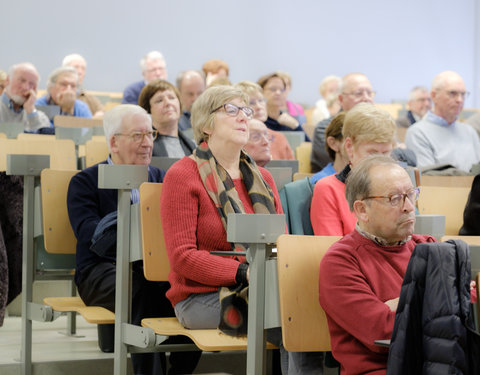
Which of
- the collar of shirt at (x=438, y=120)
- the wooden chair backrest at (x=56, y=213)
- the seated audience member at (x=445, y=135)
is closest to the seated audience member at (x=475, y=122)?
the seated audience member at (x=445, y=135)

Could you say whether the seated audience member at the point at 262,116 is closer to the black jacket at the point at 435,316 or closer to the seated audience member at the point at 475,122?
the seated audience member at the point at 475,122

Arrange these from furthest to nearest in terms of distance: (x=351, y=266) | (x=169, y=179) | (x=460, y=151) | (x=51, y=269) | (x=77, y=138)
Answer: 1. (x=460, y=151)
2. (x=77, y=138)
3. (x=51, y=269)
4. (x=169, y=179)
5. (x=351, y=266)

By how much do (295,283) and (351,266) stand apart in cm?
14

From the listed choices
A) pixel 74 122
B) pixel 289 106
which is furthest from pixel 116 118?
pixel 289 106

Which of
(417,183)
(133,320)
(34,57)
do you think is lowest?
(133,320)

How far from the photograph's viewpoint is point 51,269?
9.64ft

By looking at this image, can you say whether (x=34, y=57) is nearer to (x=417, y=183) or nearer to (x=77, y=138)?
(x=77, y=138)

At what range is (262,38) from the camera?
9.04 metres

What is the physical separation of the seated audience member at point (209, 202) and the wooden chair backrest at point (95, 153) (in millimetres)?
1036

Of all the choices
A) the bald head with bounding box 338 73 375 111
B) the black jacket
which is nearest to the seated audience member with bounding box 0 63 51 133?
the bald head with bounding box 338 73 375 111

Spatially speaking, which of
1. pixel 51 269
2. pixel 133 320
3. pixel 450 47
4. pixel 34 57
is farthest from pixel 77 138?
pixel 450 47

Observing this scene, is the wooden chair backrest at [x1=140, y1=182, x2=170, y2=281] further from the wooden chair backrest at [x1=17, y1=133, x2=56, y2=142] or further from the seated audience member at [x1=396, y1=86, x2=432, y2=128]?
the seated audience member at [x1=396, y1=86, x2=432, y2=128]

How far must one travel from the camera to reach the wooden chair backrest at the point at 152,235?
2.39 m

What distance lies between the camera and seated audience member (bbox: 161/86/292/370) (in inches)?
89.0
